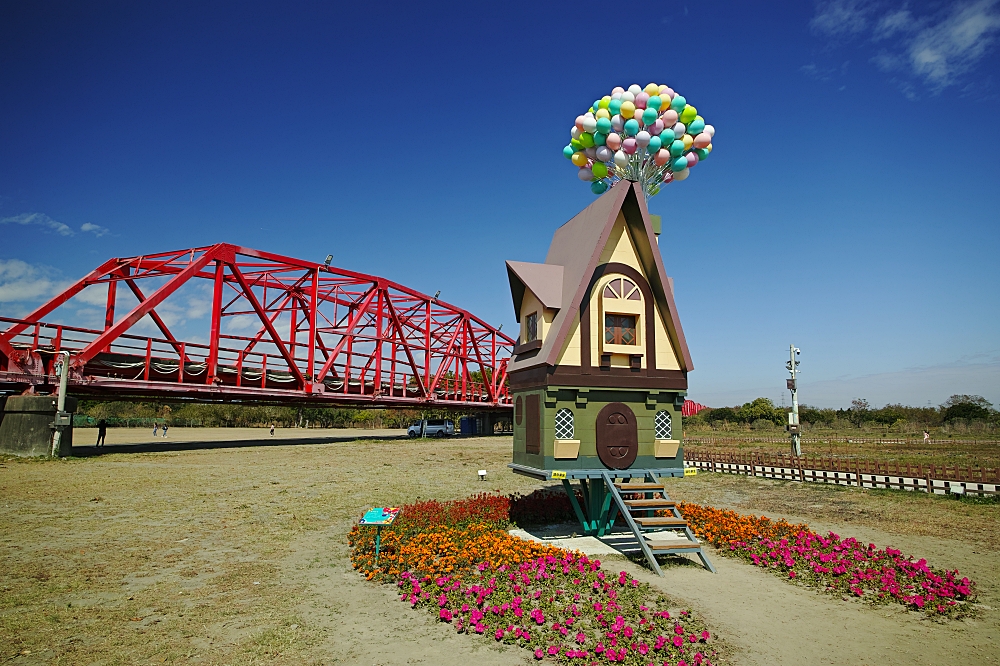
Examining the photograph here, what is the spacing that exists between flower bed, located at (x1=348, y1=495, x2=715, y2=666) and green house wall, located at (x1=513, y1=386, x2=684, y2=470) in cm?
182

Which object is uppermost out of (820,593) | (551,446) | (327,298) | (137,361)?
(327,298)

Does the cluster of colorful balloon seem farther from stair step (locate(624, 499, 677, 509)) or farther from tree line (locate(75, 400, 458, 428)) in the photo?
tree line (locate(75, 400, 458, 428))

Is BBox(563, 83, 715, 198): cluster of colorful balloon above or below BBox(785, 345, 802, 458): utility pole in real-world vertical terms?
above

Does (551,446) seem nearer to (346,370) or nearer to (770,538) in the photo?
(770,538)

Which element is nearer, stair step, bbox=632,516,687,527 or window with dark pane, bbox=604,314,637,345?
stair step, bbox=632,516,687,527

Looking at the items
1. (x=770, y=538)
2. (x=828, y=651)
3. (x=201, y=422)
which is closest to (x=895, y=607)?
(x=828, y=651)

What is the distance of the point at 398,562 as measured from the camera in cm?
998

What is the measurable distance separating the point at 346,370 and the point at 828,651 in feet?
128

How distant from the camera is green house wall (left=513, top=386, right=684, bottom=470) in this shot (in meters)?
11.6

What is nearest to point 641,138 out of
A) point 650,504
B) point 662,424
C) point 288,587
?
point 662,424

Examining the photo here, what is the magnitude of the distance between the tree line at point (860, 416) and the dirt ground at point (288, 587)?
55059 millimetres

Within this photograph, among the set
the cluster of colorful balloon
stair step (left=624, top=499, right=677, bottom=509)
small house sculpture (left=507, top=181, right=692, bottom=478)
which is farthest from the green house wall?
the cluster of colorful balloon

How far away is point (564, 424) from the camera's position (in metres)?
11.8

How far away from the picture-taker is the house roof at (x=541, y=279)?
12305 mm
